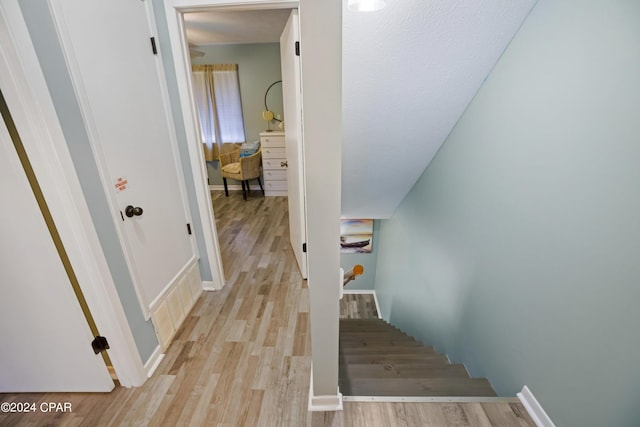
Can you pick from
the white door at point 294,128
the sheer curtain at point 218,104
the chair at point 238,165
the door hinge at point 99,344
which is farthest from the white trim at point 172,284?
the sheer curtain at point 218,104

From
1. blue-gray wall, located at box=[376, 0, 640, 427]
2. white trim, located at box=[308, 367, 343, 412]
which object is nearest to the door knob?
white trim, located at box=[308, 367, 343, 412]

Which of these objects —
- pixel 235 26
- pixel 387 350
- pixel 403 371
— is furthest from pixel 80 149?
pixel 235 26

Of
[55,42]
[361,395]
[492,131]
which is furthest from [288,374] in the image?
[55,42]

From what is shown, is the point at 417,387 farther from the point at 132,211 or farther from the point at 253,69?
the point at 253,69

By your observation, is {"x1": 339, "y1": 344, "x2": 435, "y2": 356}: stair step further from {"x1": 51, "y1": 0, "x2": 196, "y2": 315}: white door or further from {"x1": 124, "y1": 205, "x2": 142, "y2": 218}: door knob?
{"x1": 124, "y1": 205, "x2": 142, "y2": 218}: door knob

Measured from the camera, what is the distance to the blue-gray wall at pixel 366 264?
436 centimetres

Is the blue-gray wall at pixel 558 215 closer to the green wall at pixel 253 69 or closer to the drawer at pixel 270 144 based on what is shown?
the drawer at pixel 270 144

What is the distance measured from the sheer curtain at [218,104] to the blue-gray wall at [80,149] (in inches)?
145

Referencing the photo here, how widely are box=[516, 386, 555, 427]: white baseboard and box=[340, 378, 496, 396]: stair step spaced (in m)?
0.21

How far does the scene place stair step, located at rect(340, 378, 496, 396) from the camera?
4.80 feet

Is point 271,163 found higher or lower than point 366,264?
higher

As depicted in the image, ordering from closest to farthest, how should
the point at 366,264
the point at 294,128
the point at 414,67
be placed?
the point at 414,67, the point at 294,128, the point at 366,264

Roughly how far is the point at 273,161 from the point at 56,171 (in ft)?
11.9

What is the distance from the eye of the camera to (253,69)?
470 cm
